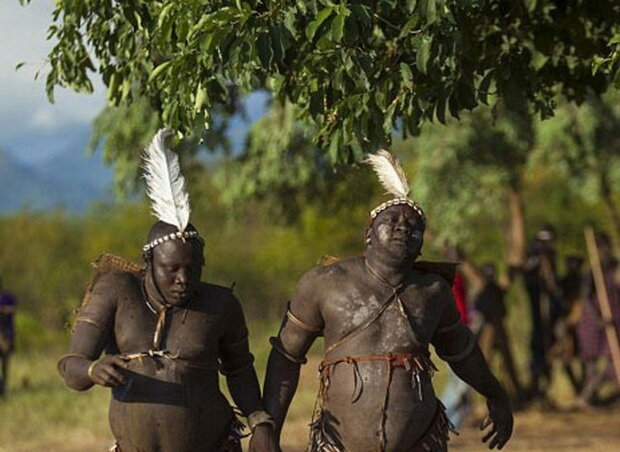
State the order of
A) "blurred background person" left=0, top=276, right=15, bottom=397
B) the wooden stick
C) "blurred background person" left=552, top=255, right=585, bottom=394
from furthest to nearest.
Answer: "blurred background person" left=0, top=276, right=15, bottom=397 → "blurred background person" left=552, top=255, right=585, bottom=394 → the wooden stick

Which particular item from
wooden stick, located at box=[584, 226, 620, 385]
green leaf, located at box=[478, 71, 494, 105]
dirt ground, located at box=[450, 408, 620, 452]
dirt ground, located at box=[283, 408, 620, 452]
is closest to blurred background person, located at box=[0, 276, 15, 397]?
dirt ground, located at box=[283, 408, 620, 452]

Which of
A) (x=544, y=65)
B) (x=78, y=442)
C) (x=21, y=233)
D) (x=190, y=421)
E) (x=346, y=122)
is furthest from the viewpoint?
(x=21, y=233)

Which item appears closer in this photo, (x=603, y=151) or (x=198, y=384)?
(x=198, y=384)

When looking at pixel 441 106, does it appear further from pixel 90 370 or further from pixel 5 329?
pixel 5 329

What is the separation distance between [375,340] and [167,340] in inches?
36.0

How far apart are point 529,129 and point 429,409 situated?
10.8 meters

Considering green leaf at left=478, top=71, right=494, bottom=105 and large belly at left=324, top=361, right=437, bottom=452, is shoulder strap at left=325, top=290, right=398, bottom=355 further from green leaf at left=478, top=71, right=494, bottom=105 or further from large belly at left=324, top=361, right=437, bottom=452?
green leaf at left=478, top=71, right=494, bottom=105

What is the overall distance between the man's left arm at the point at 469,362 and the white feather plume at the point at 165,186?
124cm

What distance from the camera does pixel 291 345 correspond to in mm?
6516

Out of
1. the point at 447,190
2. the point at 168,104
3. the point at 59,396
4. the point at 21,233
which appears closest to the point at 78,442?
the point at 59,396

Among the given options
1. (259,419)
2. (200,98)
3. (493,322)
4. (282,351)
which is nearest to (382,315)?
(282,351)

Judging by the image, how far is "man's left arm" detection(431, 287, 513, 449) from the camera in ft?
21.7

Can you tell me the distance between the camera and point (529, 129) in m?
16.9

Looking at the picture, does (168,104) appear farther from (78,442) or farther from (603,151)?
(603,151)
